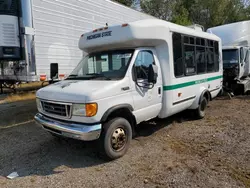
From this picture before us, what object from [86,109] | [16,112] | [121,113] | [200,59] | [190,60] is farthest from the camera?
[16,112]

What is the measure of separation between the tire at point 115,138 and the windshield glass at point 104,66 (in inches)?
34.9

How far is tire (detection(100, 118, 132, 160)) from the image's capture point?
165 inches

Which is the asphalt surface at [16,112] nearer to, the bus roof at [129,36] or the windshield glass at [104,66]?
the windshield glass at [104,66]

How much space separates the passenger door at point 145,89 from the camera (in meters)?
4.72

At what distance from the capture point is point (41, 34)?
7.75m

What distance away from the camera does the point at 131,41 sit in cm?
481

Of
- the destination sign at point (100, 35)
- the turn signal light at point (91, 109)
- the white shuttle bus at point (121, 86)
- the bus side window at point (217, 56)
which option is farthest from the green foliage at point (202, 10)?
the turn signal light at point (91, 109)

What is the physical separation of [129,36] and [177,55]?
1.64 meters

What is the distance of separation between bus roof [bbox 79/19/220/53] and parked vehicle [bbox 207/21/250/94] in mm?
6545

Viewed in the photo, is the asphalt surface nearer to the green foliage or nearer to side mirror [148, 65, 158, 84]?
side mirror [148, 65, 158, 84]

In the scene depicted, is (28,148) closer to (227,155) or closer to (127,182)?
(127,182)

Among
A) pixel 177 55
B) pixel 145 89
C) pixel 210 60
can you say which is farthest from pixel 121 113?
pixel 210 60

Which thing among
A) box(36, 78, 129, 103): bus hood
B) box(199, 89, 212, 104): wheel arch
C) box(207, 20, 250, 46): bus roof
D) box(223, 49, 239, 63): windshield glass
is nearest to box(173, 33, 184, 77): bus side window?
box(199, 89, 212, 104): wheel arch

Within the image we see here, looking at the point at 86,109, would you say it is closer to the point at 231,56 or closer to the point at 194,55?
the point at 194,55
